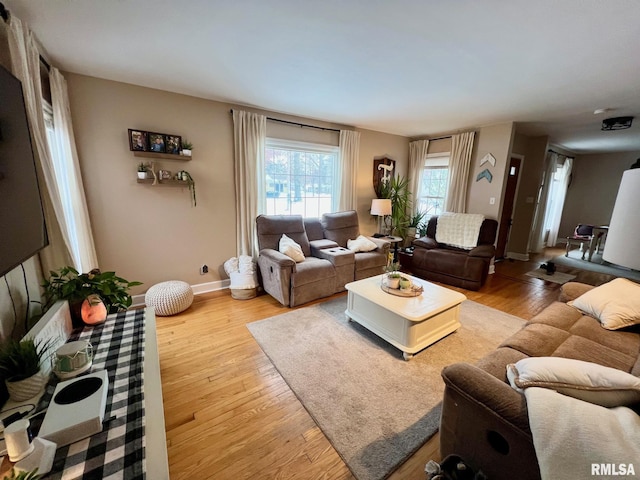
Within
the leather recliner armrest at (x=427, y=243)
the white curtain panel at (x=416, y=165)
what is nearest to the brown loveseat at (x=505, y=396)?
the leather recliner armrest at (x=427, y=243)

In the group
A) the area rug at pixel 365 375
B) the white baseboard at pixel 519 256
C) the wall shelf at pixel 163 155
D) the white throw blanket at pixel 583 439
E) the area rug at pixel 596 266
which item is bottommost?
the area rug at pixel 365 375

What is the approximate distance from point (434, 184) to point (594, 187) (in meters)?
5.06

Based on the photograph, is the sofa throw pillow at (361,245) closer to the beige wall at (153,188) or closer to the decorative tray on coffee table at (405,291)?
the decorative tray on coffee table at (405,291)

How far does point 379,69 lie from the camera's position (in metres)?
2.24

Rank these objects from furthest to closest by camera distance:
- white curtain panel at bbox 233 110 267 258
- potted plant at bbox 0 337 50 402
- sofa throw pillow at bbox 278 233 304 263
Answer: white curtain panel at bbox 233 110 267 258, sofa throw pillow at bbox 278 233 304 263, potted plant at bbox 0 337 50 402

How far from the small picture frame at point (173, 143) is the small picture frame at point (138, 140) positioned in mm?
189

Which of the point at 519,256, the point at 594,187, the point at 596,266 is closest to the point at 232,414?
the point at 519,256

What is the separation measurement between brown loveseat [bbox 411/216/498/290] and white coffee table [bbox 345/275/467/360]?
51.3 inches

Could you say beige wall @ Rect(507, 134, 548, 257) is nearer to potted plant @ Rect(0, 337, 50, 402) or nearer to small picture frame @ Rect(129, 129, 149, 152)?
small picture frame @ Rect(129, 129, 149, 152)

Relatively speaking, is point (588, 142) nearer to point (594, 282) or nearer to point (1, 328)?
point (594, 282)

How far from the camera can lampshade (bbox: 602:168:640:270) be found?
89 cm

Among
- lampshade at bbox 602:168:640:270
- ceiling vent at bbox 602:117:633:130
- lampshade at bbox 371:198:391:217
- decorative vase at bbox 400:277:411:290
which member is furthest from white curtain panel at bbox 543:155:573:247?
lampshade at bbox 602:168:640:270

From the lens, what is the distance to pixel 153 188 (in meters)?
2.89

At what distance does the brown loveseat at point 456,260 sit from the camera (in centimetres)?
351
